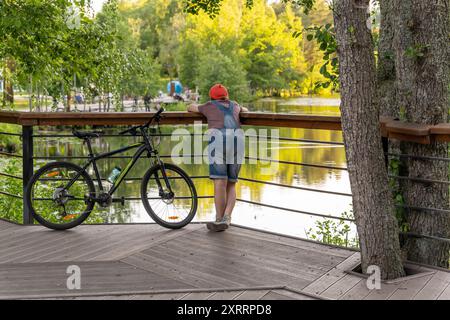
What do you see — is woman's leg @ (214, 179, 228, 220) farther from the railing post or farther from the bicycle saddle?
the railing post

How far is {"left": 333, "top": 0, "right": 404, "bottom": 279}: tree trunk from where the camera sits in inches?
149

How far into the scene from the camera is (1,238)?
4.98 metres

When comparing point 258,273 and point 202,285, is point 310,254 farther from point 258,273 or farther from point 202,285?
point 202,285

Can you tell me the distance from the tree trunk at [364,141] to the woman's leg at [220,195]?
1413 mm

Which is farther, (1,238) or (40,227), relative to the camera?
(40,227)

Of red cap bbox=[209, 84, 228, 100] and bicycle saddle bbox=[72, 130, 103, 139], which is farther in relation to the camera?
→ red cap bbox=[209, 84, 228, 100]

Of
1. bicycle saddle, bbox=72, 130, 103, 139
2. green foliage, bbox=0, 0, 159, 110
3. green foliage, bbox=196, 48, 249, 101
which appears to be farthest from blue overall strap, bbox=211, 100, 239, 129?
green foliage, bbox=196, 48, 249, 101

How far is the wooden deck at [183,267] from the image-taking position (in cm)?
365

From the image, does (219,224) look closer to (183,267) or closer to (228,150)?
(228,150)

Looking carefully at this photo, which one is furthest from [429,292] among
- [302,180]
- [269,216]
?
[302,180]

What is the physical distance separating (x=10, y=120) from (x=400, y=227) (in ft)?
11.8

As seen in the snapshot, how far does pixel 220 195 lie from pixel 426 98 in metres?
1.87

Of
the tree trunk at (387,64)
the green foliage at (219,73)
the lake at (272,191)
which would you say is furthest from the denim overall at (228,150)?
the green foliage at (219,73)

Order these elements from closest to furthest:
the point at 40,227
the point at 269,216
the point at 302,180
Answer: the point at 40,227, the point at 269,216, the point at 302,180
